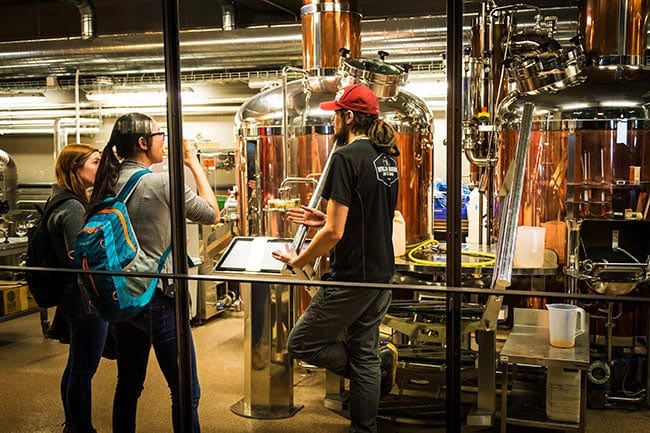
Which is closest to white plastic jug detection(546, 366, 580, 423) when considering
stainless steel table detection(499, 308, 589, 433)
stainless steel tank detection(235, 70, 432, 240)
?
stainless steel table detection(499, 308, 589, 433)

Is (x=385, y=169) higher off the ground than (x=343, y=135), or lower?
lower

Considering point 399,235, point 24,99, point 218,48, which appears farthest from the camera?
point 24,99

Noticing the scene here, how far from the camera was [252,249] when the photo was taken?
10.3ft

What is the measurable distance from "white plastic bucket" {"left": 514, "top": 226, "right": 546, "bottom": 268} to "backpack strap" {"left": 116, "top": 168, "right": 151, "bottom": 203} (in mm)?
1915

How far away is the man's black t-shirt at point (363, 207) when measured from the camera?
2.87 meters

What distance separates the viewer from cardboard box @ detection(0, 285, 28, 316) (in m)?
5.38

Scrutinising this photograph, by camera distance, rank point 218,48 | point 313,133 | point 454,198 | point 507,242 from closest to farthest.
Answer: point 454,198
point 507,242
point 313,133
point 218,48

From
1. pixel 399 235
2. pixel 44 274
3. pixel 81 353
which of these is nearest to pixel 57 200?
pixel 44 274

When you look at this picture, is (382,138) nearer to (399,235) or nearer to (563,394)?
(399,235)

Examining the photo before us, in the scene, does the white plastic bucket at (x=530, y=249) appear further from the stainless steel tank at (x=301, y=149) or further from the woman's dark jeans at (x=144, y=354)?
the woman's dark jeans at (x=144, y=354)

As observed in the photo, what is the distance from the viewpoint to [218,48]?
21.6 feet

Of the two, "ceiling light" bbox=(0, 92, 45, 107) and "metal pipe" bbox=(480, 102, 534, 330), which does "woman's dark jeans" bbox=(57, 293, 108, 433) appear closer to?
"metal pipe" bbox=(480, 102, 534, 330)

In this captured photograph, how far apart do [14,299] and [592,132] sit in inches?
166

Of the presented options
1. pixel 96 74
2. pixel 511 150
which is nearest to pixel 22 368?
pixel 511 150
